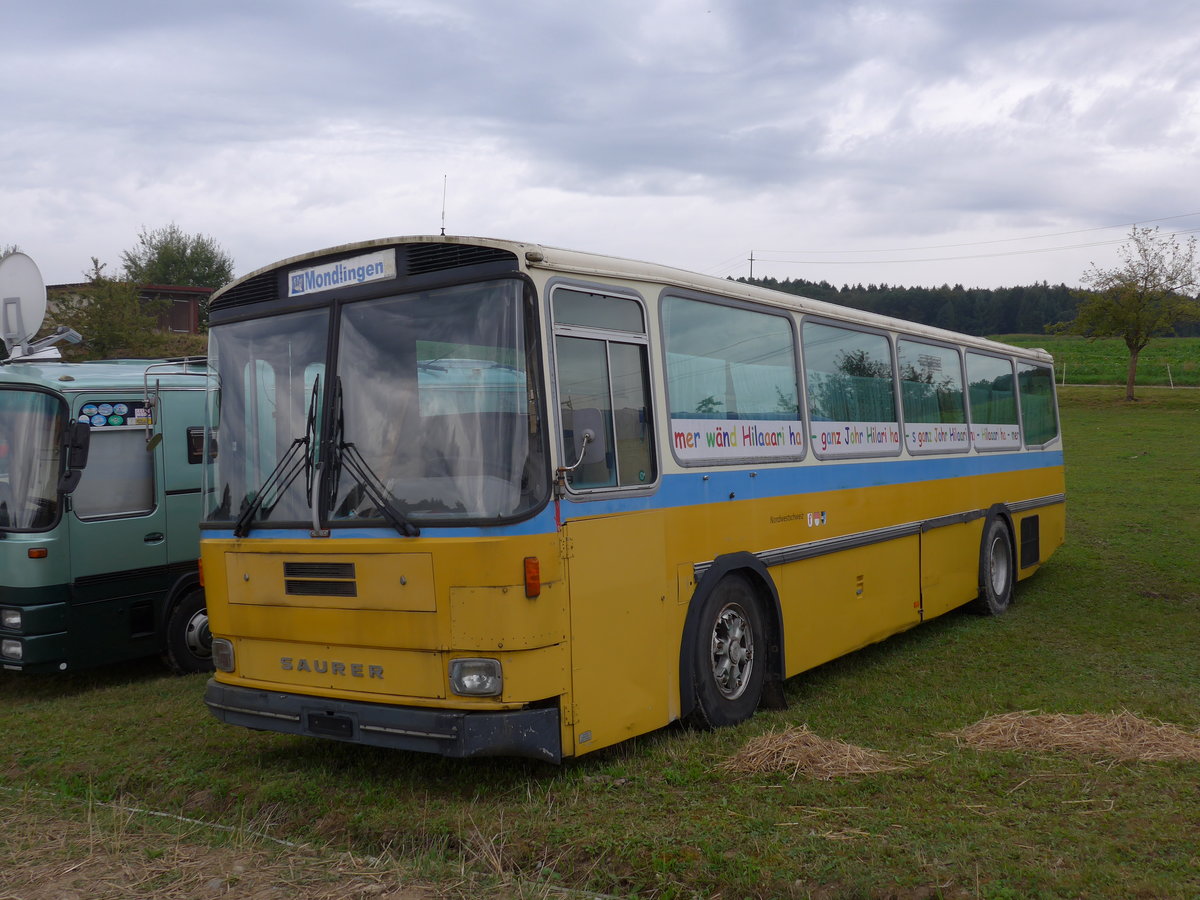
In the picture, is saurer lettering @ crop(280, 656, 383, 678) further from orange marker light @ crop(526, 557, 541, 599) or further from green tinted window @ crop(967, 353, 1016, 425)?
green tinted window @ crop(967, 353, 1016, 425)

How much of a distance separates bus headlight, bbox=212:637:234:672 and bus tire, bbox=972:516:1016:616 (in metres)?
7.97

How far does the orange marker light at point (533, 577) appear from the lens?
17.4 ft

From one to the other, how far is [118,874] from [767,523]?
14.3 feet

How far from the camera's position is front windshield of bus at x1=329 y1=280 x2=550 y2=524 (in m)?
5.37

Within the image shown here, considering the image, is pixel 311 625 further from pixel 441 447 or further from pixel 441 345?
pixel 441 345

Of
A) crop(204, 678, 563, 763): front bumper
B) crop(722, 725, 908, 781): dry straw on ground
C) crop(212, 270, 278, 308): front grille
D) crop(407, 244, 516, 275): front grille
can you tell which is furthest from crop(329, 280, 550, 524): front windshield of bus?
crop(722, 725, 908, 781): dry straw on ground

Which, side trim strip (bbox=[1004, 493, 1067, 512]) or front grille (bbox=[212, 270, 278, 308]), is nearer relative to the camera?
front grille (bbox=[212, 270, 278, 308])

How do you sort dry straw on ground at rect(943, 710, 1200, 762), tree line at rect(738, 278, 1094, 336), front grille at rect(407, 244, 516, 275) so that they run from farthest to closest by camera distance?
tree line at rect(738, 278, 1094, 336) < dry straw on ground at rect(943, 710, 1200, 762) < front grille at rect(407, 244, 516, 275)

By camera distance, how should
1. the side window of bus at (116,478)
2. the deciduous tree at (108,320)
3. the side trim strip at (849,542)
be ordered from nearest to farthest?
the side trim strip at (849,542), the side window of bus at (116,478), the deciduous tree at (108,320)

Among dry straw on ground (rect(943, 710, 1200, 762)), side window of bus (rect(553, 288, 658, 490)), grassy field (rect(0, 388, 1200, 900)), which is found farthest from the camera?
dry straw on ground (rect(943, 710, 1200, 762))

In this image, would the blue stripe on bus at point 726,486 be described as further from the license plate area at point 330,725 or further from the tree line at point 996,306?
the tree line at point 996,306

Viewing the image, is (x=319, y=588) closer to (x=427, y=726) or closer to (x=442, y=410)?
(x=427, y=726)

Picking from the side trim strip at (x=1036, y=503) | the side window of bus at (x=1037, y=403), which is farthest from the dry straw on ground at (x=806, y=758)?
the side window of bus at (x=1037, y=403)

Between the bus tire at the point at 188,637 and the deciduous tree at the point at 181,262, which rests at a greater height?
the deciduous tree at the point at 181,262
